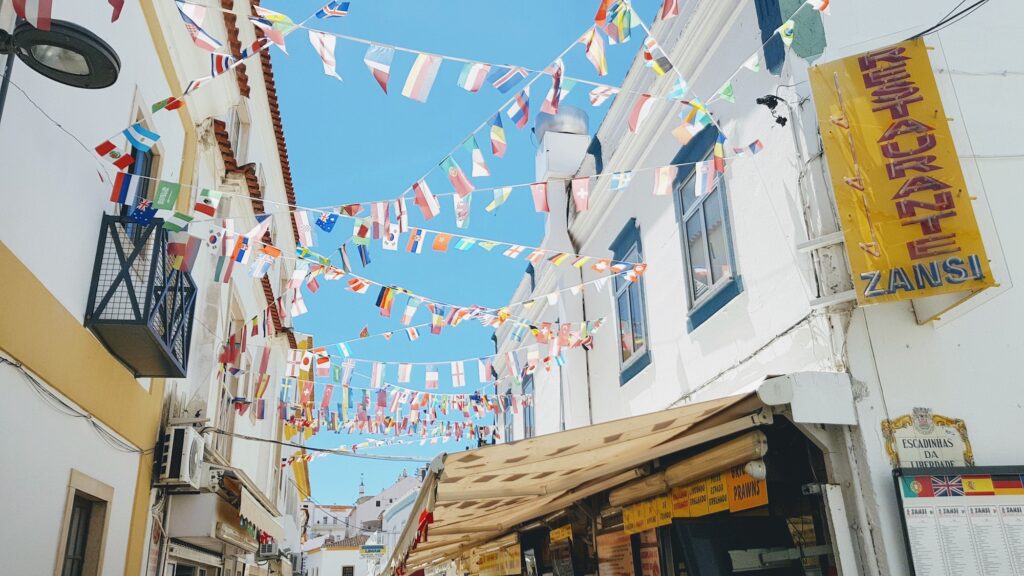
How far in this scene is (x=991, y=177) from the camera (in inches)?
211

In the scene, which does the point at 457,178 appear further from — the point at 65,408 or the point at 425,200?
the point at 65,408

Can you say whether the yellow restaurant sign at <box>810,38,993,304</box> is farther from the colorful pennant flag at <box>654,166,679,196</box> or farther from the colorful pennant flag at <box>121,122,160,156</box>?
the colorful pennant flag at <box>121,122,160,156</box>

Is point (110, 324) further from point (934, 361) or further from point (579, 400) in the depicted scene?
point (579, 400)

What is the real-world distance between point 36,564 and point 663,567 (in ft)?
15.7

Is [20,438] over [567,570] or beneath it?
over

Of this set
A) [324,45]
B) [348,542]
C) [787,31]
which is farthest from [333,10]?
[348,542]

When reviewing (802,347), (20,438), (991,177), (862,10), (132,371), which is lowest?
(20,438)

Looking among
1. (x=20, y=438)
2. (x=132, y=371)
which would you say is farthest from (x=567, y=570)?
(x=20, y=438)

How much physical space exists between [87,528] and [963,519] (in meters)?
6.56

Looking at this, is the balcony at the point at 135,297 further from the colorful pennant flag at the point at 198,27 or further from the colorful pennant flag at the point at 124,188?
the colorful pennant flag at the point at 198,27

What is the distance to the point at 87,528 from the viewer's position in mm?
6566

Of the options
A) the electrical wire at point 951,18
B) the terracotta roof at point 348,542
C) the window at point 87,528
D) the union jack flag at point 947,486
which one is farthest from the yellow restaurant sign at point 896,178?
the terracotta roof at point 348,542

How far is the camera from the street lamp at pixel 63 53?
3.76 meters

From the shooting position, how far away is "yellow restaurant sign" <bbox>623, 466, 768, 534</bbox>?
5.28 m
